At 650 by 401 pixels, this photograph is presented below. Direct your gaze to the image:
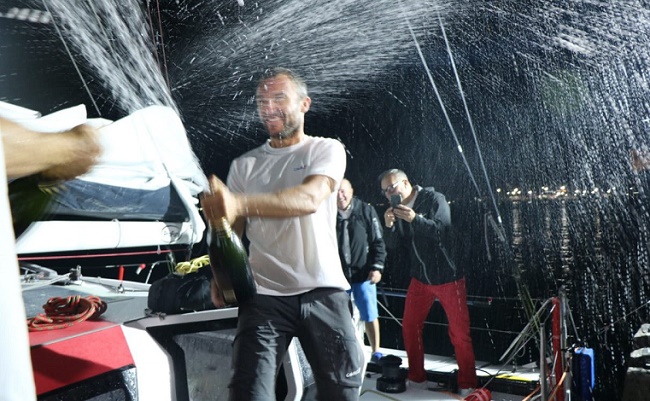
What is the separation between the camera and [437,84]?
1.45 metres

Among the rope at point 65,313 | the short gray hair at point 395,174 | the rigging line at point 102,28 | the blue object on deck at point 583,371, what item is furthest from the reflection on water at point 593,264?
the rigging line at point 102,28

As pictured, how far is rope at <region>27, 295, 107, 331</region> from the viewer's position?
2.19 ft

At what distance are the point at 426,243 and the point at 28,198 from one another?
0.81 metres

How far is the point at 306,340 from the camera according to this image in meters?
0.72

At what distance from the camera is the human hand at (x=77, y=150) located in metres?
0.35

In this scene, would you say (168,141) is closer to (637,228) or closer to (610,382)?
(610,382)

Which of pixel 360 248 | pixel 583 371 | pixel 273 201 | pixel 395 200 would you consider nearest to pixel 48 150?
pixel 273 201

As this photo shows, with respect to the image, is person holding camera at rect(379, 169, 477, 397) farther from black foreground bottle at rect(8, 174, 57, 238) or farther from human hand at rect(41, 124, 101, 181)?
human hand at rect(41, 124, 101, 181)

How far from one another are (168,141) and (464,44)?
3.12ft

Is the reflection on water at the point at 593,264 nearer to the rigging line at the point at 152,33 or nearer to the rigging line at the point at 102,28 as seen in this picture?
the rigging line at the point at 152,33

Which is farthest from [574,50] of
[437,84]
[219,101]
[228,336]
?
[228,336]

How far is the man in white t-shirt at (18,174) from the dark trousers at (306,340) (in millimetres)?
392

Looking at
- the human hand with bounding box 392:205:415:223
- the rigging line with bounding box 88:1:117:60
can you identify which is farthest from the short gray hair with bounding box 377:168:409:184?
the rigging line with bounding box 88:1:117:60

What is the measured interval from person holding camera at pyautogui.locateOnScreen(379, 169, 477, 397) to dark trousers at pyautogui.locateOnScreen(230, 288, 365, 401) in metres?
0.37
